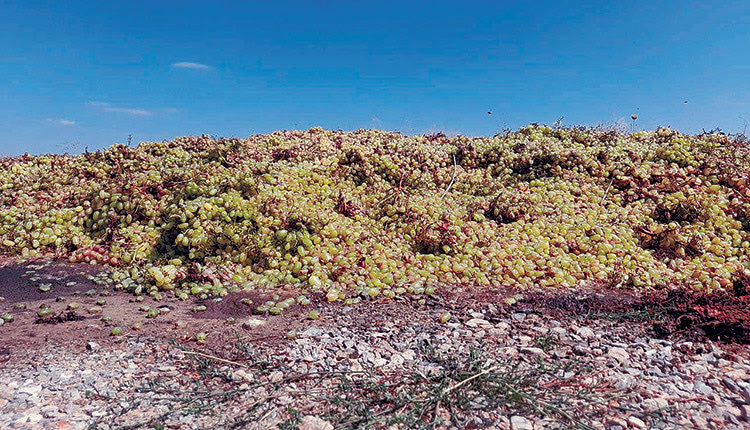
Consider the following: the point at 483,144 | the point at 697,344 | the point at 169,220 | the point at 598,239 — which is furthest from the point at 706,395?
the point at 483,144

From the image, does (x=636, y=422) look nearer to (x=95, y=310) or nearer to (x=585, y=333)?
(x=585, y=333)

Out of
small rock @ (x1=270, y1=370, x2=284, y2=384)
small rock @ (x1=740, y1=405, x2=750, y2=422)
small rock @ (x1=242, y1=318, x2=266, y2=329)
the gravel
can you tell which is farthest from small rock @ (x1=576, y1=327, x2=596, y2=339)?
small rock @ (x1=242, y1=318, x2=266, y2=329)

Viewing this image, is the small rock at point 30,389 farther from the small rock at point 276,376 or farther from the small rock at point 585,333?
the small rock at point 585,333

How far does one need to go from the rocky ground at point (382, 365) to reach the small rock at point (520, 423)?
0.5 inches

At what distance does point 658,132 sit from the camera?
1489 centimetres

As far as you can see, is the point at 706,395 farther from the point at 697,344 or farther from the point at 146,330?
the point at 146,330

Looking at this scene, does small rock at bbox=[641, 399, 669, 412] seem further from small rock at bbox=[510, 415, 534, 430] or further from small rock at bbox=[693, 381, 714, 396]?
small rock at bbox=[510, 415, 534, 430]

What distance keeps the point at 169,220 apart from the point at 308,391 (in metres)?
5.77

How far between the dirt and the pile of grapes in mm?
363

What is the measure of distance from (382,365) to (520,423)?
59.2 inches

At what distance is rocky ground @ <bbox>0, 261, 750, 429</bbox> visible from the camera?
4062 mm

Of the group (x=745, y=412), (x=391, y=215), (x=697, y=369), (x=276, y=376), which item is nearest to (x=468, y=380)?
(x=276, y=376)

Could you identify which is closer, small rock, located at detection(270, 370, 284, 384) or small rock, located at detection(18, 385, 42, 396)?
small rock, located at detection(18, 385, 42, 396)

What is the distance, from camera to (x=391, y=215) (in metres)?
9.53
